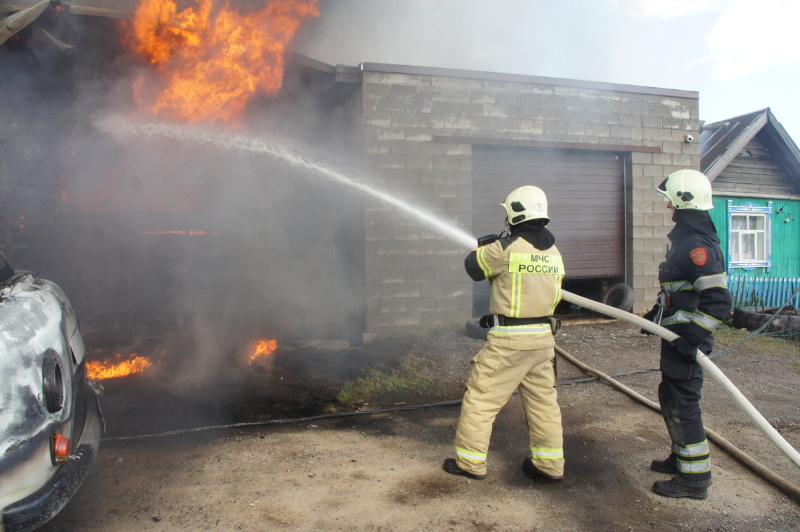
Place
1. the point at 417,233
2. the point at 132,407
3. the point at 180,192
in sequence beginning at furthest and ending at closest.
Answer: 1. the point at 180,192
2. the point at 417,233
3. the point at 132,407

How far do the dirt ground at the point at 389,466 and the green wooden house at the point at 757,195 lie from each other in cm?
819

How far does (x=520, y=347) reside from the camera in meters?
3.12

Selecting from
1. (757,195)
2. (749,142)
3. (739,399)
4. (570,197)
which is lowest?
(739,399)

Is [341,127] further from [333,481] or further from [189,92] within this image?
[333,481]

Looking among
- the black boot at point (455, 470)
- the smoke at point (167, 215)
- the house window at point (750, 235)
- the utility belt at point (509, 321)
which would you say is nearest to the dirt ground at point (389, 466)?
the black boot at point (455, 470)

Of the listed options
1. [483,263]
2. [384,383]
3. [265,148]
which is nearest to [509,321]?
[483,263]

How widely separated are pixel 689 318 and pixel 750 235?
11881 mm

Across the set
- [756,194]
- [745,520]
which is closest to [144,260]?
[745,520]

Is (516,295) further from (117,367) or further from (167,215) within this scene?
(167,215)

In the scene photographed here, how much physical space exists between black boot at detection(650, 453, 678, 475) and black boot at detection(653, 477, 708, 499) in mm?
180

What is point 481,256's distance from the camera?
3.24m

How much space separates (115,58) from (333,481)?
687 cm

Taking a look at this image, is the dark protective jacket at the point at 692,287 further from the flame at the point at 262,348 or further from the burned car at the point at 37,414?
the flame at the point at 262,348

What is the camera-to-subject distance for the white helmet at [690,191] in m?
3.18
